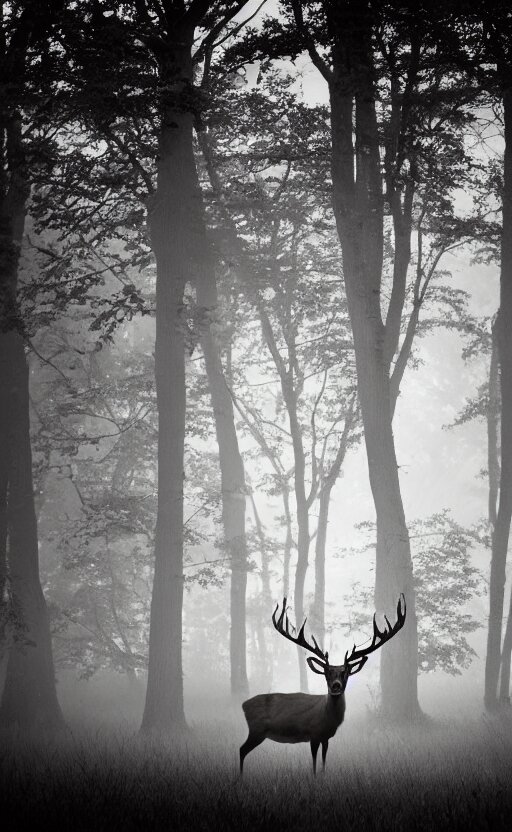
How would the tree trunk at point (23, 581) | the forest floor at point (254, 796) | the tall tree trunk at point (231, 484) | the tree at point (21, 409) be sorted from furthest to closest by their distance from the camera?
1. the tall tree trunk at point (231, 484)
2. the tree trunk at point (23, 581)
3. the tree at point (21, 409)
4. the forest floor at point (254, 796)

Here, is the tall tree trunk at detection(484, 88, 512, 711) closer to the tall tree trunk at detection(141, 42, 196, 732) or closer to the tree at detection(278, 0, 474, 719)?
the tree at detection(278, 0, 474, 719)

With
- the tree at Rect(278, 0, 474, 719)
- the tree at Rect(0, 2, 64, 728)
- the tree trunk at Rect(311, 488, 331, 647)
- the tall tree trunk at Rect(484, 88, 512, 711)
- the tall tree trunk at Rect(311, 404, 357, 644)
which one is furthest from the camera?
the tall tree trunk at Rect(311, 404, 357, 644)

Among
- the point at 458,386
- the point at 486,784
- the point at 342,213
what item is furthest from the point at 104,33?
the point at 458,386

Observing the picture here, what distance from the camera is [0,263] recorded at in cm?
1101

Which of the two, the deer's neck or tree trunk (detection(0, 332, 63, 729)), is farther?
tree trunk (detection(0, 332, 63, 729))

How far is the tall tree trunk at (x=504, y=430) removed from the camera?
Result: 15969 mm

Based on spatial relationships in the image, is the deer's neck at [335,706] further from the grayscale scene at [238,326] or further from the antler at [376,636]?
the antler at [376,636]

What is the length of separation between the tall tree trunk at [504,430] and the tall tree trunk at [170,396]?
23.2 feet


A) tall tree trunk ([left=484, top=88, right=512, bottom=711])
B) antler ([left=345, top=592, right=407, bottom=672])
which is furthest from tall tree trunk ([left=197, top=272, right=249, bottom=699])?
antler ([left=345, top=592, right=407, bottom=672])

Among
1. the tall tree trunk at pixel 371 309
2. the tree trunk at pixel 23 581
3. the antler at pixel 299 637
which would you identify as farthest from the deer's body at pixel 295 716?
the tree trunk at pixel 23 581

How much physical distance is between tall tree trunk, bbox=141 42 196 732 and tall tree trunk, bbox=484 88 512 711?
23.2 ft

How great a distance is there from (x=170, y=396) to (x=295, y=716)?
345 inches

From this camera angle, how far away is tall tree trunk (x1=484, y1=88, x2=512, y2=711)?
629 inches

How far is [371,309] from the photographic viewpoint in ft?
44.9
